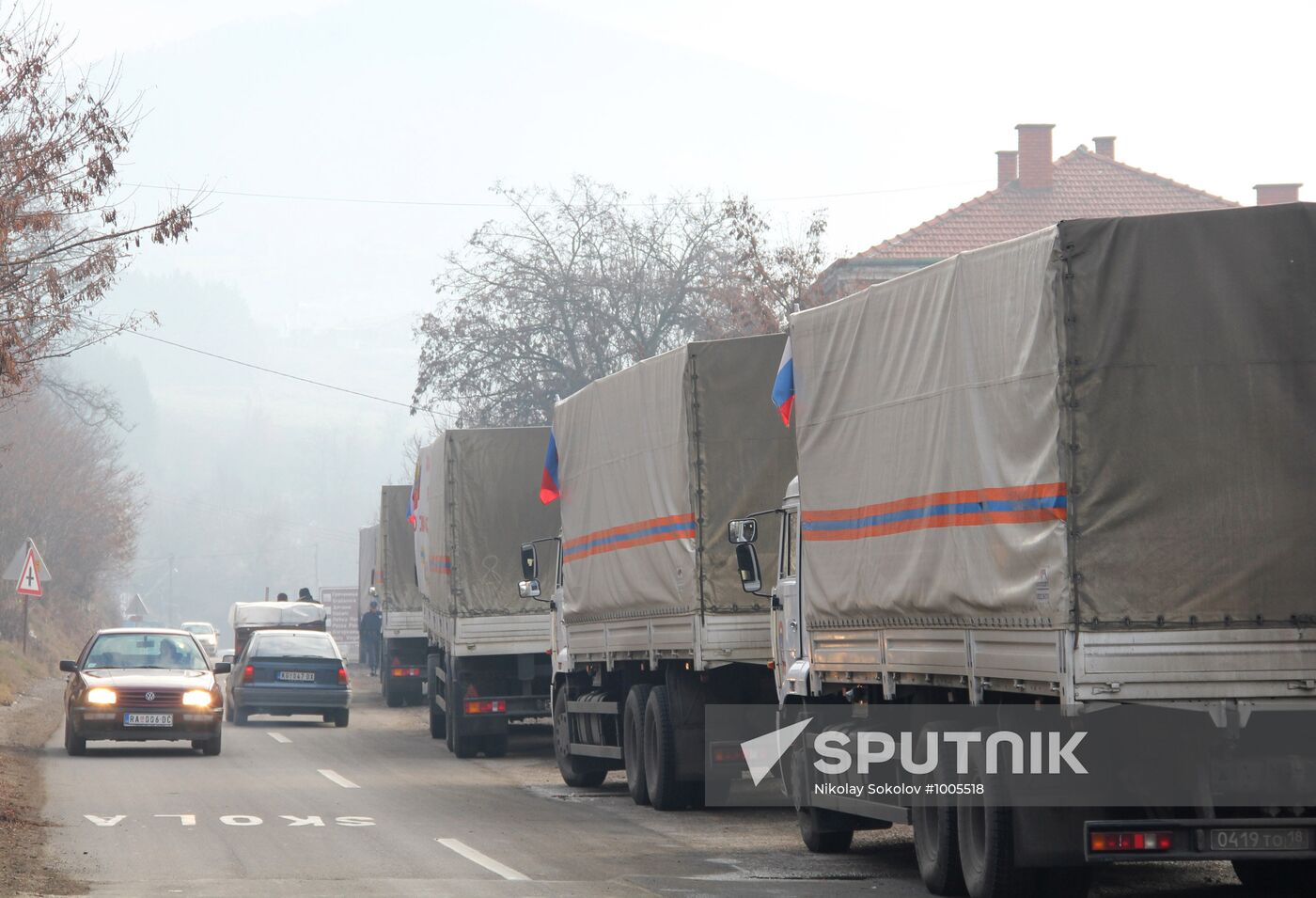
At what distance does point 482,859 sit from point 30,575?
88.3 ft

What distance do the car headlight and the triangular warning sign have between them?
1567cm

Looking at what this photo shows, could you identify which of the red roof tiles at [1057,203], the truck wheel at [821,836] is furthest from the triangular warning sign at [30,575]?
the truck wheel at [821,836]

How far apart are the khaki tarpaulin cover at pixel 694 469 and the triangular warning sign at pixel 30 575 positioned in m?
22.6

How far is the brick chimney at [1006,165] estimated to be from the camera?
52469mm

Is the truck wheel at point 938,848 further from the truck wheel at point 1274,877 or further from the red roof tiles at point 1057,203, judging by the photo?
the red roof tiles at point 1057,203

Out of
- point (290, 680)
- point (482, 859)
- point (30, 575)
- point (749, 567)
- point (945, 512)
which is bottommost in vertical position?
point (482, 859)

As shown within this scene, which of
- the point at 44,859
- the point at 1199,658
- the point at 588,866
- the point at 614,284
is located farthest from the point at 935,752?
the point at 614,284

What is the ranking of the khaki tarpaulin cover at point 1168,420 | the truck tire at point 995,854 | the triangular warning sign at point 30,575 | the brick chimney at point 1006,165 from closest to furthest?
the khaki tarpaulin cover at point 1168,420 → the truck tire at point 995,854 → the triangular warning sign at point 30,575 → the brick chimney at point 1006,165

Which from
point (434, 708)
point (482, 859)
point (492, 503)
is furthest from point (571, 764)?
point (434, 708)

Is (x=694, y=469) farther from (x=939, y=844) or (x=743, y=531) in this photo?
(x=939, y=844)

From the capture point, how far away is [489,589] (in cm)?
2264

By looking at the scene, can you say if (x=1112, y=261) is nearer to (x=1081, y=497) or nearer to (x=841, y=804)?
(x=1081, y=497)

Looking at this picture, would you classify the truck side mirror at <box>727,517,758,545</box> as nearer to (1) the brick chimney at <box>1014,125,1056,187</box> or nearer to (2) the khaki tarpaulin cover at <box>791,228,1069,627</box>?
(2) the khaki tarpaulin cover at <box>791,228,1069,627</box>

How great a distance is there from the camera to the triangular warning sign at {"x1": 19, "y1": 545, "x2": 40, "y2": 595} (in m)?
36.3
